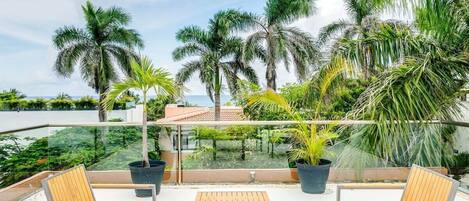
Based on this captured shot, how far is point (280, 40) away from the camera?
20453mm

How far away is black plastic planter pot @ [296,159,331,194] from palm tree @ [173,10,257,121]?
15.8 m

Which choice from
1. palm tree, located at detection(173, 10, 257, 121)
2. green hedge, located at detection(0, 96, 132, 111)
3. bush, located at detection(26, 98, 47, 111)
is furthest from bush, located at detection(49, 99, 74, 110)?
palm tree, located at detection(173, 10, 257, 121)

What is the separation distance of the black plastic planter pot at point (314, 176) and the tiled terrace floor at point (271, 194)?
9cm

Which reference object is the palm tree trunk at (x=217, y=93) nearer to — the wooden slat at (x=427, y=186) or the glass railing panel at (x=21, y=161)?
the glass railing panel at (x=21, y=161)

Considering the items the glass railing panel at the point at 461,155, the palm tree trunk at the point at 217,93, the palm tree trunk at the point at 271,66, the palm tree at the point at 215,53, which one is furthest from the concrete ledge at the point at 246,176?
the palm tree at the point at 215,53

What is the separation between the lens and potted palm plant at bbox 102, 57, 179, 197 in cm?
502

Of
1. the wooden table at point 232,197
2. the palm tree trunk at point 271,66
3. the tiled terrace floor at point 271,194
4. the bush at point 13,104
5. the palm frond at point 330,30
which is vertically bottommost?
the tiled terrace floor at point 271,194

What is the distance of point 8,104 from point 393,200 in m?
24.1

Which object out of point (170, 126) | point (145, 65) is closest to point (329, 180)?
point (170, 126)

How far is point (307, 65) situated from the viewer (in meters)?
20.2

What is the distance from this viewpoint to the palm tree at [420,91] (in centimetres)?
469

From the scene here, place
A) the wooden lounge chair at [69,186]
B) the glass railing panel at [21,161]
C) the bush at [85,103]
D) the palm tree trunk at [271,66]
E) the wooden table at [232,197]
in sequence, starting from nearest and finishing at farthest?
1. the wooden lounge chair at [69,186]
2. the wooden table at [232,197]
3. the glass railing panel at [21,161]
4. the palm tree trunk at [271,66]
5. the bush at [85,103]

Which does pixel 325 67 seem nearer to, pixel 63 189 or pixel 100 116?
pixel 63 189

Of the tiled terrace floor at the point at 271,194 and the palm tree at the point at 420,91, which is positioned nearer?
the palm tree at the point at 420,91
